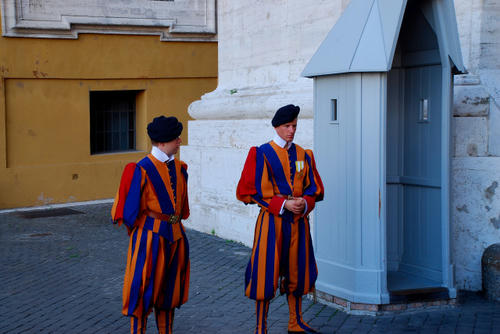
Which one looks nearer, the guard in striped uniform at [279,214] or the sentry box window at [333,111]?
the guard in striped uniform at [279,214]

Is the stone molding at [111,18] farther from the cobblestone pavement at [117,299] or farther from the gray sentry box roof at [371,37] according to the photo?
the gray sentry box roof at [371,37]

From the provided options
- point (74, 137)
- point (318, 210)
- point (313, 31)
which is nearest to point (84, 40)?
point (74, 137)

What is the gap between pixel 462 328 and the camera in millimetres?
5398

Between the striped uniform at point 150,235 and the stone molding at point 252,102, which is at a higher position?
the stone molding at point 252,102

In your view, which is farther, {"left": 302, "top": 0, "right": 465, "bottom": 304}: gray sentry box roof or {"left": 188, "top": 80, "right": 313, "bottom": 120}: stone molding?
{"left": 188, "top": 80, "right": 313, "bottom": 120}: stone molding

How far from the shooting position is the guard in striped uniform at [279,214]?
202 inches

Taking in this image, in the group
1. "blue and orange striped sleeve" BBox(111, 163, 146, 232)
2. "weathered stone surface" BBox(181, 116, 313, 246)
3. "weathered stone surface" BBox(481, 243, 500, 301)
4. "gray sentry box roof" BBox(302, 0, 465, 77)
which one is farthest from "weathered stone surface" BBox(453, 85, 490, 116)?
"blue and orange striped sleeve" BBox(111, 163, 146, 232)

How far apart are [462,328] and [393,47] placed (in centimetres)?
228

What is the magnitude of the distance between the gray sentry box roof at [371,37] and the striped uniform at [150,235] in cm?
181

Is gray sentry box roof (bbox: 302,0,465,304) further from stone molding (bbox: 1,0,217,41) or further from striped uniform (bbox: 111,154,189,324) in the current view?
stone molding (bbox: 1,0,217,41)

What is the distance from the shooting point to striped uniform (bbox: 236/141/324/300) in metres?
5.14

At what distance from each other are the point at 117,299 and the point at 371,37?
10.7 ft

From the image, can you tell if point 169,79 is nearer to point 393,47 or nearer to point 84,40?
point 84,40

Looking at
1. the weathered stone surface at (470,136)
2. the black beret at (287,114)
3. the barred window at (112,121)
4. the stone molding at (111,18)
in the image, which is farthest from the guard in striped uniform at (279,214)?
the barred window at (112,121)
